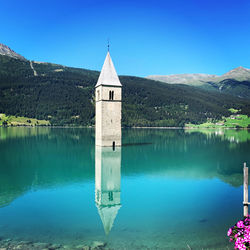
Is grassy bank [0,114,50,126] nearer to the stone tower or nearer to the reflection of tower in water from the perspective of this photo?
the stone tower

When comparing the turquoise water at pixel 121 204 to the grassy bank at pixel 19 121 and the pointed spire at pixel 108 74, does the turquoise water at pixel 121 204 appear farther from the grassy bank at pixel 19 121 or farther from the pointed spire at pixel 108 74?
the grassy bank at pixel 19 121

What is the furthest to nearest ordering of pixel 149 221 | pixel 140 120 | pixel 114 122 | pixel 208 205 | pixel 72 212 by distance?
1. pixel 140 120
2. pixel 114 122
3. pixel 208 205
4. pixel 72 212
5. pixel 149 221

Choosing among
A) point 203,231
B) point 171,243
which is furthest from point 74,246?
point 203,231

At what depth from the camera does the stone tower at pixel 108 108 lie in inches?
1941

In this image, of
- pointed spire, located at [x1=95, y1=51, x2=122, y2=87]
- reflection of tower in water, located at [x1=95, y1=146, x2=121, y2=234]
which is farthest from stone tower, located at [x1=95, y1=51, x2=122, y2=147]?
reflection of tower in water, located at [x1=95, y1=146, x2=121, y2=234]

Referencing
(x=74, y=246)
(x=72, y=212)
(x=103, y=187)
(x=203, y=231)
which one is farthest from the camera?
(x=103, y=187)

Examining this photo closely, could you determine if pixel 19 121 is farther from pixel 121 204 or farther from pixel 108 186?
pixel 121 204

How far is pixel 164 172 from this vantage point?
106 ft

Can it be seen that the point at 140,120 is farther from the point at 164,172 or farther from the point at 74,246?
the point at 74,246

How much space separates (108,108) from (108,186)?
25.9m

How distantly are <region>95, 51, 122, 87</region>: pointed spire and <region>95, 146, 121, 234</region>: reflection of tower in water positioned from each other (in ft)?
42.6

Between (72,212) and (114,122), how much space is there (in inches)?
1291

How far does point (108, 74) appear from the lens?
50.7m

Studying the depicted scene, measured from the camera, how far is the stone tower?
49312 mm
